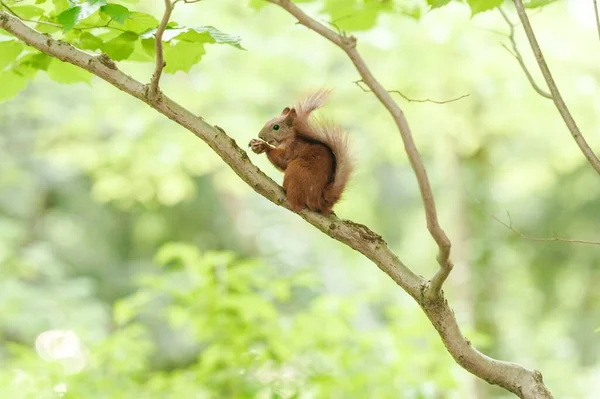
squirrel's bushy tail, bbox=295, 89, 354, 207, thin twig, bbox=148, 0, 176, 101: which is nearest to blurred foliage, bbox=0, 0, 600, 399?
thin twig, bbox=148, 0, 176, 101

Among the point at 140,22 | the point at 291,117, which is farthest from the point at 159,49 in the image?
the point at 291,117

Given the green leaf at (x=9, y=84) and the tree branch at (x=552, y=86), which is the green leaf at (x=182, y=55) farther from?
the tree branch at (x=552, y=86)

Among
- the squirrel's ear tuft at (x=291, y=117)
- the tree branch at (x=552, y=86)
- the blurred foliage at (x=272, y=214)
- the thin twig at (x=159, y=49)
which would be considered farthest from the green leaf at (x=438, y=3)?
the squirrel's ear tuft at (x=291, y=117)

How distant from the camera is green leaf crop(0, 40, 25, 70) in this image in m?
1.44

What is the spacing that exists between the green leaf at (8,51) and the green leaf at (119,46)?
197 millimetres

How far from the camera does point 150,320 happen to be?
5949 millimetres

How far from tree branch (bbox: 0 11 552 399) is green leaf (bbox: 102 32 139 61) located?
0.08 meters

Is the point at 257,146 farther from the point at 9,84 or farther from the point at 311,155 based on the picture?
the point at 9,84

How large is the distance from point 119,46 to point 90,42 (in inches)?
3.6

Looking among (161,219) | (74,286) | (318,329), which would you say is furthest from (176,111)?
(161,219)

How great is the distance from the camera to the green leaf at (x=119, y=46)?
1382 millimetres

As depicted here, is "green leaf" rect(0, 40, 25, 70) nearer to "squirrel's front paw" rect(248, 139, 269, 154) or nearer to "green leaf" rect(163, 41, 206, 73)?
"green leaf" rect(163, 41, 206, 73)

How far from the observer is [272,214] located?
6.56m

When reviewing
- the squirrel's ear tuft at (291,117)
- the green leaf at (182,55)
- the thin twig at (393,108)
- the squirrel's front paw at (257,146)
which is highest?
the squirrel's ear tuft at (291,117)
